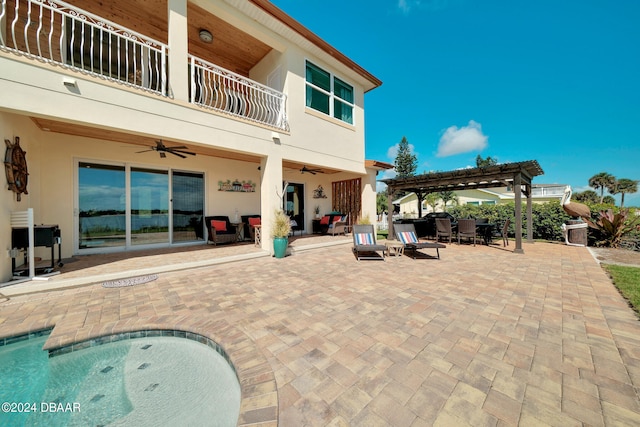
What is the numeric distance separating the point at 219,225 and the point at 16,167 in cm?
480

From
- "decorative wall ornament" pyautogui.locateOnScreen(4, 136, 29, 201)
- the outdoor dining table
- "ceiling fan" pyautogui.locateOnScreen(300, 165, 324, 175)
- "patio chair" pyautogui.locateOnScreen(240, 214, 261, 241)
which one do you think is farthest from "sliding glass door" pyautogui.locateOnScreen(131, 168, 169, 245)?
the outdoor dining table

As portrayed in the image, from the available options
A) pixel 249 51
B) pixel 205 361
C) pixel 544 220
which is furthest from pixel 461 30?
pixel 205 361

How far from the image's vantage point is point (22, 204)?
5.03m

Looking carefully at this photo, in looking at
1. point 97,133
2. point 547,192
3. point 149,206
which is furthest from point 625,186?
point 97,133

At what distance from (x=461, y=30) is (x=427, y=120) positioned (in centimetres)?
1931

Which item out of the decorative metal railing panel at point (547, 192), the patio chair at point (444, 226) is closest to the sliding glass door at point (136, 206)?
the patio chair at point (444, 226)

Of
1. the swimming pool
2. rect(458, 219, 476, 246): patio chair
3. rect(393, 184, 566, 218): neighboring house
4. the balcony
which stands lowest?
the swimming pool

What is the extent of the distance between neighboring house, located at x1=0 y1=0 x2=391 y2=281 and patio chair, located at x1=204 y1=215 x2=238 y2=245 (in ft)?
1.64

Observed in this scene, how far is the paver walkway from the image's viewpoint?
5.79 ft

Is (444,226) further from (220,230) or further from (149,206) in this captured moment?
(149,206)

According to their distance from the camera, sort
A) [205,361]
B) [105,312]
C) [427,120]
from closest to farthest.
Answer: [205,361]
[105,312]
[427,120]

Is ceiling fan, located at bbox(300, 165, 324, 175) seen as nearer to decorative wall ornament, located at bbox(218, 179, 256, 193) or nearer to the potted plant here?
decorative wall ornament, located at bbox(218, 179, 256, 193)

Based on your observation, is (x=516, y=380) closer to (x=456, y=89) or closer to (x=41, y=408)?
(x=41, y=408)

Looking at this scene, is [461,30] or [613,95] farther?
[613,95]
